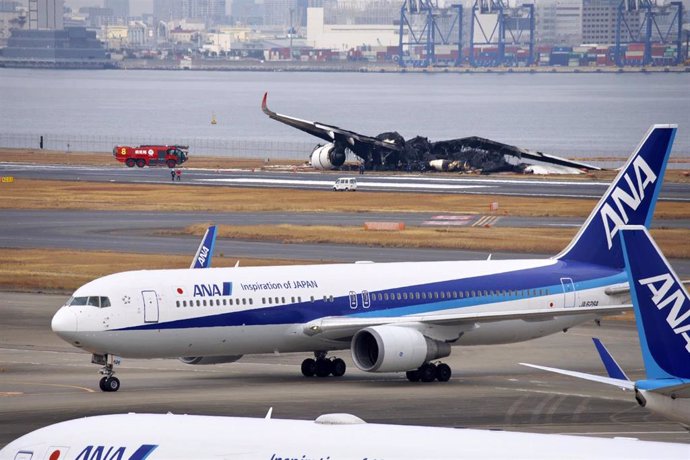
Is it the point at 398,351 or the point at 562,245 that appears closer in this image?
the point at 398,351

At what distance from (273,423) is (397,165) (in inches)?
6099

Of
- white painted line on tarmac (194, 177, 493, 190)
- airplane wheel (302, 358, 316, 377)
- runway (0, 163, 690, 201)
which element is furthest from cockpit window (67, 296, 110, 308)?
white painted line on tarmac (194, 177, 493, 190)

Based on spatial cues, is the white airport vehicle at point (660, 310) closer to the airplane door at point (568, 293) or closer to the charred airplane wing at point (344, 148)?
the airplane door at point (568, 293)

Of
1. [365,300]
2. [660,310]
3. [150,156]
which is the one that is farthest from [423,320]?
[150,156]

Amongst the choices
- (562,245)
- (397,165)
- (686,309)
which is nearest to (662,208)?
(562,245)

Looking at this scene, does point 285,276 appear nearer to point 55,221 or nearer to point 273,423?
point 273,423

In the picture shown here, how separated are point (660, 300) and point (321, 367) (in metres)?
30.2

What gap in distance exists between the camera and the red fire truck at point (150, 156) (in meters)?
179

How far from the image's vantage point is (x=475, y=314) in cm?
5325

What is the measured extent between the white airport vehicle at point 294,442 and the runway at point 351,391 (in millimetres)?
16558

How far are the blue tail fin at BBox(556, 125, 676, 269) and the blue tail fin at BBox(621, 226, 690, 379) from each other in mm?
25358

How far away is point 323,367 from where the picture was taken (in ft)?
178

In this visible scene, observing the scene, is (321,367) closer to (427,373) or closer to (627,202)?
(427,373)

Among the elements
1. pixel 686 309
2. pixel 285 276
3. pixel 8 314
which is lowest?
pixel 8 314
